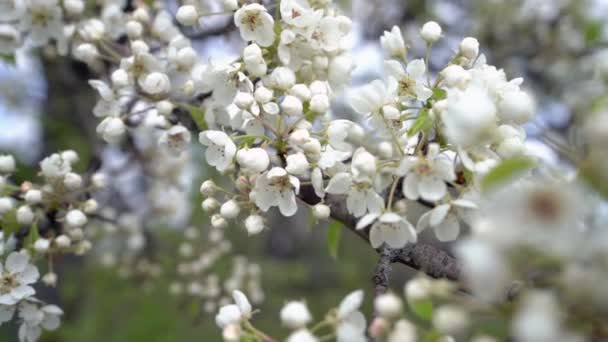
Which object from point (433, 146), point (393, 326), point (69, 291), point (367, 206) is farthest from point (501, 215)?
point (69, 291)

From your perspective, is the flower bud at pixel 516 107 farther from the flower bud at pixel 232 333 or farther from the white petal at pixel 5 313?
the white petal at pixel 5 313

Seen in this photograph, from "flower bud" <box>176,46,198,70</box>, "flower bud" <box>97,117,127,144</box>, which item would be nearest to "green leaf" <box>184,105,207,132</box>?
"flower bud" <box>176,46,198,70</box>

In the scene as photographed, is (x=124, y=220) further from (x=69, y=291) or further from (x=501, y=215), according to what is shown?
(x=501, y=215)

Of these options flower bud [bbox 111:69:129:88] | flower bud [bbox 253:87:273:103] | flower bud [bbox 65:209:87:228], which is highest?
flower bud [bbox 253:87:273:103]

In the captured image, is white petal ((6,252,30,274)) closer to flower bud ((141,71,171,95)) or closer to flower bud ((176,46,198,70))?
flower bud ((141,71,171,95))

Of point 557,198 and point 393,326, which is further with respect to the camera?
point 393,326

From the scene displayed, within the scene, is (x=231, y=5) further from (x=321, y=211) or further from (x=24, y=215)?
(x=24, y=215)

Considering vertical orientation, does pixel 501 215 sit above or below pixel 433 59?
below

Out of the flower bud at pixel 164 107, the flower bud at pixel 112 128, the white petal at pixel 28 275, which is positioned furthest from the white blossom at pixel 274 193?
the white petal at pixel 28 275
